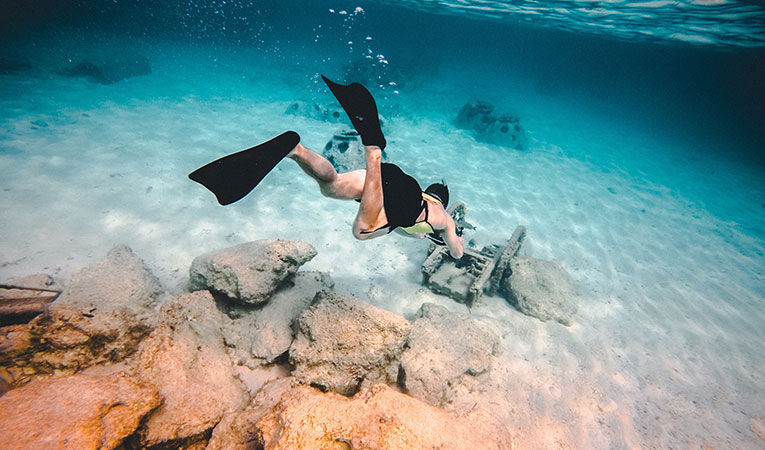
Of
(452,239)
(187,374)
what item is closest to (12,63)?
(187,374)

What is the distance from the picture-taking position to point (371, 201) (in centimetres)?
262

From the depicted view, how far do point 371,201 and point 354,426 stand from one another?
1.77m

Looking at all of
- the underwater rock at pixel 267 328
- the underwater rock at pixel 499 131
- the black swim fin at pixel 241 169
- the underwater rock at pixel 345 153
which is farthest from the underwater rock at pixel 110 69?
the black swim fin at pixel 241 169

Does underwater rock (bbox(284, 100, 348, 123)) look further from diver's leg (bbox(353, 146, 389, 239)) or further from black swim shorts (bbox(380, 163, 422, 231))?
diver's leg (bbox(353, 146, 389, 239))

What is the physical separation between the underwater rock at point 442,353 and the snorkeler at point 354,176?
1.55 meters

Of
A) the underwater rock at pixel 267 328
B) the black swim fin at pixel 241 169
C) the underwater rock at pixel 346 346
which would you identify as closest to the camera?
the black swim fin at pixel 241 169

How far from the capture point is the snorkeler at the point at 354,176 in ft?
7.03

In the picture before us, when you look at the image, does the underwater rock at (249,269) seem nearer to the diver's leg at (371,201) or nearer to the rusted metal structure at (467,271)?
the diver's leg at (371,201)

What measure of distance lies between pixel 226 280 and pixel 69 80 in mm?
22826

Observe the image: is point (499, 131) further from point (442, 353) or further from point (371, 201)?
point (371, 201)

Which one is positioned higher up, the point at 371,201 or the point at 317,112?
the point at 371,201

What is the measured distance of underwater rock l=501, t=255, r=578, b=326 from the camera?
5.37m

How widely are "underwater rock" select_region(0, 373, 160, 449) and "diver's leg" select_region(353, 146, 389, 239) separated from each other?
2.15 meters

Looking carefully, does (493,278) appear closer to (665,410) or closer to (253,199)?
(665,410)
